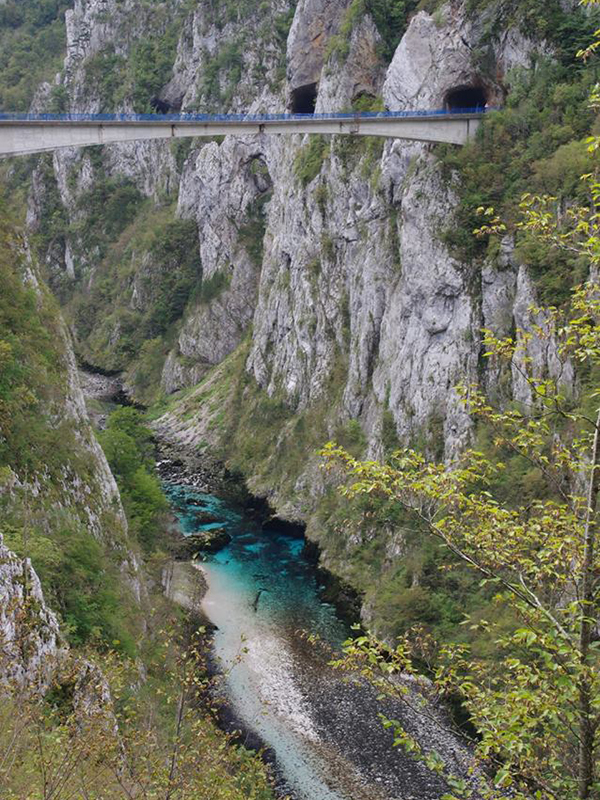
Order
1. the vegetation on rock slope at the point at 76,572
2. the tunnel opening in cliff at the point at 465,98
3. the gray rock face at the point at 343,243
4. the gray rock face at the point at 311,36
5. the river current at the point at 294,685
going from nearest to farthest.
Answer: the vegetation on rock slope at the point at 76,572 < the river current at the point at 294,685 < the gray rock face at the point at 343,243 < the tunnel opening in cliff at the point at 465,98 < the gray rock face at the point at 311,36

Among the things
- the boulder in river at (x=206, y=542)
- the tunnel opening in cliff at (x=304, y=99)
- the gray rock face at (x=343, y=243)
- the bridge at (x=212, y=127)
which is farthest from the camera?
the tunnel opening in cliff at (x=304, y=99)

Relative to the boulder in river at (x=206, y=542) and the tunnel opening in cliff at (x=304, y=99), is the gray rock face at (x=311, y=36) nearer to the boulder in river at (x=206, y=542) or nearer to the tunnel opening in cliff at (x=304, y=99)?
the tunnel opening in cliff at (x=304, y=99)

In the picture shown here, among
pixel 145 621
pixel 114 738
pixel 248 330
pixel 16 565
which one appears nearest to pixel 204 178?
pixel 248 330

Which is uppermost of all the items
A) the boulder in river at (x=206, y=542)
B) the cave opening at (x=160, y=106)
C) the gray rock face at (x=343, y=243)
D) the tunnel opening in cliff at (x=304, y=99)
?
the cave opening at (x=160, y=106)

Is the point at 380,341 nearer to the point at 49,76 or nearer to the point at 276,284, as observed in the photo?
the point at 276,284

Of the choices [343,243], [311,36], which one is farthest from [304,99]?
[343,243]

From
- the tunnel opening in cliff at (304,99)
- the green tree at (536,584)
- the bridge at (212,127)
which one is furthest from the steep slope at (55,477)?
the tunnel opening in cliff at (304,99)

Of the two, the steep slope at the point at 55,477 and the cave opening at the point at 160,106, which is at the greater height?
the cave opening at the point at 160,106

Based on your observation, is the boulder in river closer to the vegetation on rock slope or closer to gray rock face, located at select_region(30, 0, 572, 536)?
gray rock face, located at select_region(30, 0, 572, 536)
